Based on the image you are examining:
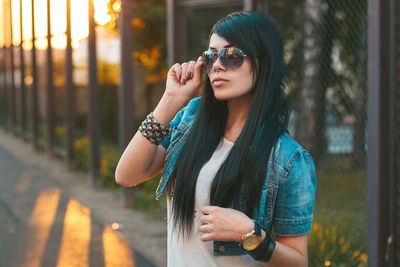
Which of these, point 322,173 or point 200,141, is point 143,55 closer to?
point 322,173

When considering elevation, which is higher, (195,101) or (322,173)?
(195,101)

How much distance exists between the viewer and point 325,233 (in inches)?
191

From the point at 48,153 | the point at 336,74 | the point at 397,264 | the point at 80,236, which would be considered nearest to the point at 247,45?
the point at 397,264

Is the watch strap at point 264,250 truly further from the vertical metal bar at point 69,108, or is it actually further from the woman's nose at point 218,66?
the vertical metal bar at point 69,108

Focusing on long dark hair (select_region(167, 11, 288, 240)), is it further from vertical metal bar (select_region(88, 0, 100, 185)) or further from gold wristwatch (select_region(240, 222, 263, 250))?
vertical metal bar (select_region(88, 0, 100, 185))

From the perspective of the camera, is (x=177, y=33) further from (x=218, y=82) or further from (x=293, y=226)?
(x=293, y=226)

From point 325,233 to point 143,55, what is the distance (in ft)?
31.8

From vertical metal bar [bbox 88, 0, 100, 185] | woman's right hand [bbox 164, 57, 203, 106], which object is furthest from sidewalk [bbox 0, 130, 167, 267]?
woman's right hand [bbox 164, 57, 203, 106]

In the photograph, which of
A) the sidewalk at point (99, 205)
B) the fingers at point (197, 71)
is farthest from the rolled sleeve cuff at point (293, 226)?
the sidewalk at point (99, 205)

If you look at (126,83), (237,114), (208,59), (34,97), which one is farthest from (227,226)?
(34,97)

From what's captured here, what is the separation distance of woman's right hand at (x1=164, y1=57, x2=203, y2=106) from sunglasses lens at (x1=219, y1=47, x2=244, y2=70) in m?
0.16

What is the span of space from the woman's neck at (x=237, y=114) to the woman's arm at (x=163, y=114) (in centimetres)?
16

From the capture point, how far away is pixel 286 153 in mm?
1796

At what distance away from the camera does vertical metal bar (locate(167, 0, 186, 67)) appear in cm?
683
